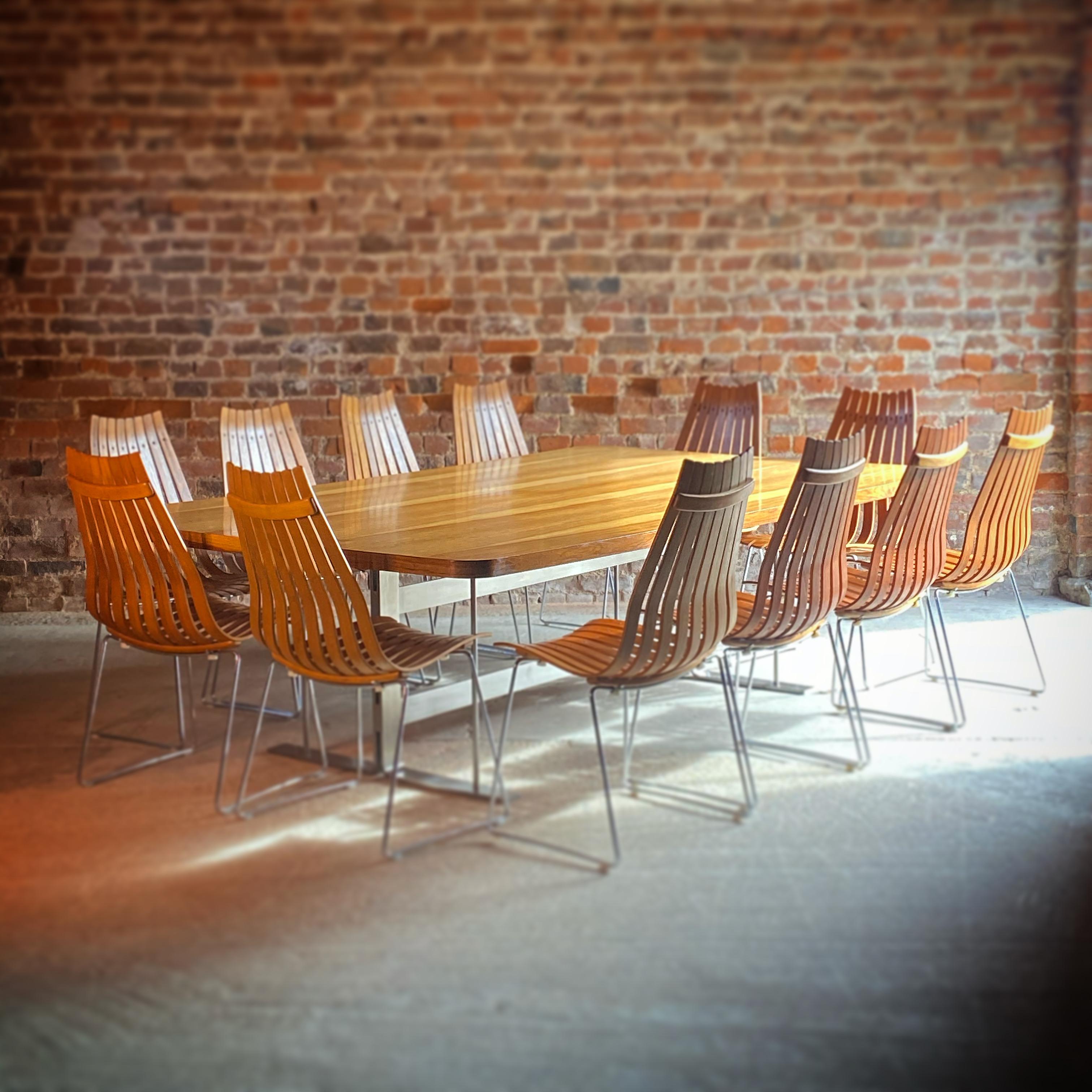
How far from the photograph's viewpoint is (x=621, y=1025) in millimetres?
3047

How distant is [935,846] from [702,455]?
9.87 feet

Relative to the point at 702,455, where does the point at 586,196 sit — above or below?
above

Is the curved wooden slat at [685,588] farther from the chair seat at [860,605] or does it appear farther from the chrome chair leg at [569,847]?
the chair seat at [860,605]

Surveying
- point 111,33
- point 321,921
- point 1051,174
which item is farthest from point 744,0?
point 321,921

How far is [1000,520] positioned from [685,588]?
1913 millimetres

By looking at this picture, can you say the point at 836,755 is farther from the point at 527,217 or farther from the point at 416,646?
the point at 527,217

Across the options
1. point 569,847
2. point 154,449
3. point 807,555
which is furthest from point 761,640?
point 154,449

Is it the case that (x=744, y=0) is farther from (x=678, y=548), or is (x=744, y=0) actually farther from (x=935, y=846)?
(x=935, y=846)

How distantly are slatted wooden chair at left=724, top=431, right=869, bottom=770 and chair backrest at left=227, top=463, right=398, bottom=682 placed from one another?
1.11 metres

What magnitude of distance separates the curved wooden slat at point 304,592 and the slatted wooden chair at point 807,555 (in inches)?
36.2

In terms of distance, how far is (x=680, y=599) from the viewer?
13.3 feet

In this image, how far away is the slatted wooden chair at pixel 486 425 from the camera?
6895 millimetres

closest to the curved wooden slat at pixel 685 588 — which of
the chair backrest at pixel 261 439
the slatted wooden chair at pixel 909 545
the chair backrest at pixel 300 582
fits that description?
the chair backrest at pixel 300 582

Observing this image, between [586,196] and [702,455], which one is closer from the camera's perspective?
[702,455]
